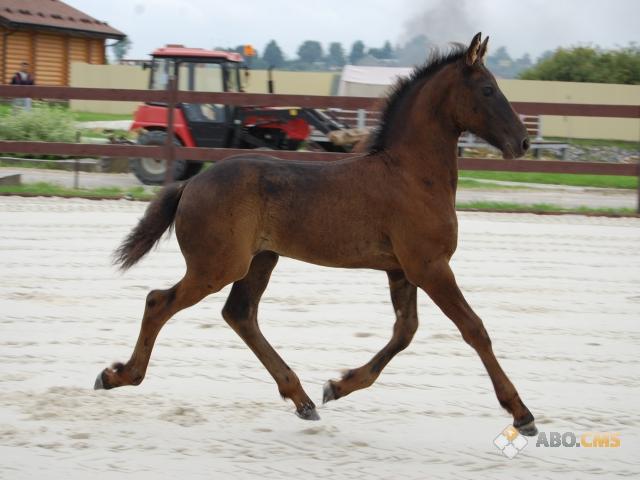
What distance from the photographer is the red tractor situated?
46.3ft

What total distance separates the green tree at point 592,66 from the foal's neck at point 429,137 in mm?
30875

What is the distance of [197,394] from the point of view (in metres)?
4.64

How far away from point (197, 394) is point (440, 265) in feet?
4.62

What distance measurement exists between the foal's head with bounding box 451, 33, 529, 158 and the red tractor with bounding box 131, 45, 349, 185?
9457 millimetres

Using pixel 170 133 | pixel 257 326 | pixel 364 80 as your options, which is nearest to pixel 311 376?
pixel 257 326

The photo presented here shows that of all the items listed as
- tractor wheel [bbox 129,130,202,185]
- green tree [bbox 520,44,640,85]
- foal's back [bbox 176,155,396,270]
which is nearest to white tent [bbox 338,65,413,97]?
green tree [bbox 520,44,640,85]

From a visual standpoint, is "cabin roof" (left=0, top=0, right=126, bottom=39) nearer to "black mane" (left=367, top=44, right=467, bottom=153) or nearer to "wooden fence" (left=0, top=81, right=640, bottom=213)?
"wooden fence" (left=0, top=81, right=640, bottom=213)

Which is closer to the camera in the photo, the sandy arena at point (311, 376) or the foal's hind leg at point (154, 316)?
the sandy arena at point (311, 376)

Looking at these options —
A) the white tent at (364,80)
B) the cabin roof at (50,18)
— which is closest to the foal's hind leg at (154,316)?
the white tent at (364,80)

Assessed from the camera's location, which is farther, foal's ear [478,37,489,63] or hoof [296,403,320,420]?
foal's ear [478,37,489,63]

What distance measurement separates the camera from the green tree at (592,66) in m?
33.5

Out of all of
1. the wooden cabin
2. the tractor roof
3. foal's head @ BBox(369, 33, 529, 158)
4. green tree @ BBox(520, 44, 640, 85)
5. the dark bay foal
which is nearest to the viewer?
the dark bay foal
